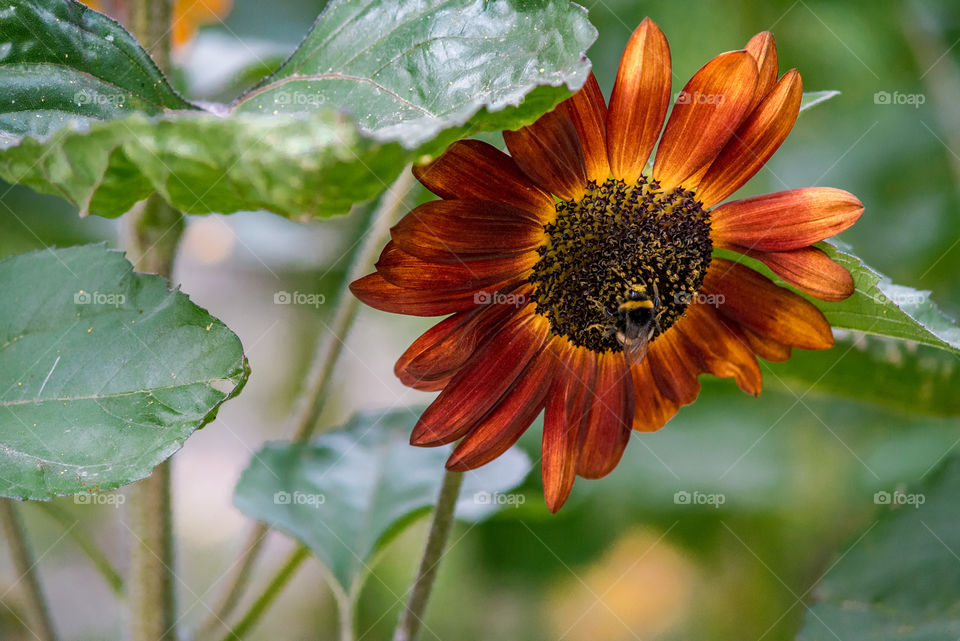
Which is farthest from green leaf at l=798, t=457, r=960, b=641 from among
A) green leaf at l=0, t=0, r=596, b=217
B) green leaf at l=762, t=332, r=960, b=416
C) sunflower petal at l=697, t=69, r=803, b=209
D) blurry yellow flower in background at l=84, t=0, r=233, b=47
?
blurry yellow flower in background at l=84, t=0, r=233, b=47

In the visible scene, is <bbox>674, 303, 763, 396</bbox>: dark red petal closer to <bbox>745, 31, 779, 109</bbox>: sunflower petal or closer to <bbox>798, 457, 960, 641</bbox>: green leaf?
<bbox>745, 31, 779, 109</bbox>: sunflower petal

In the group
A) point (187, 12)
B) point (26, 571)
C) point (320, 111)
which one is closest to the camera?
point (320, 111)

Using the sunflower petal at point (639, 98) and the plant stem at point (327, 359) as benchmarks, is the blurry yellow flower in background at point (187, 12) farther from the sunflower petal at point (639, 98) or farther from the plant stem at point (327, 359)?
the sunflower petal at point (639, 98)

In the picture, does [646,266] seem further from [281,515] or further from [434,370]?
[281,515]

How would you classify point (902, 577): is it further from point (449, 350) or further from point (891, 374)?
point (449, 350)

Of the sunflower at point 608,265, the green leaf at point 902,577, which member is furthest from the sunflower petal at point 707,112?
the green leaf at point 902,577

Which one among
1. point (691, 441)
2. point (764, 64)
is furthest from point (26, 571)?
point (691, 441)
